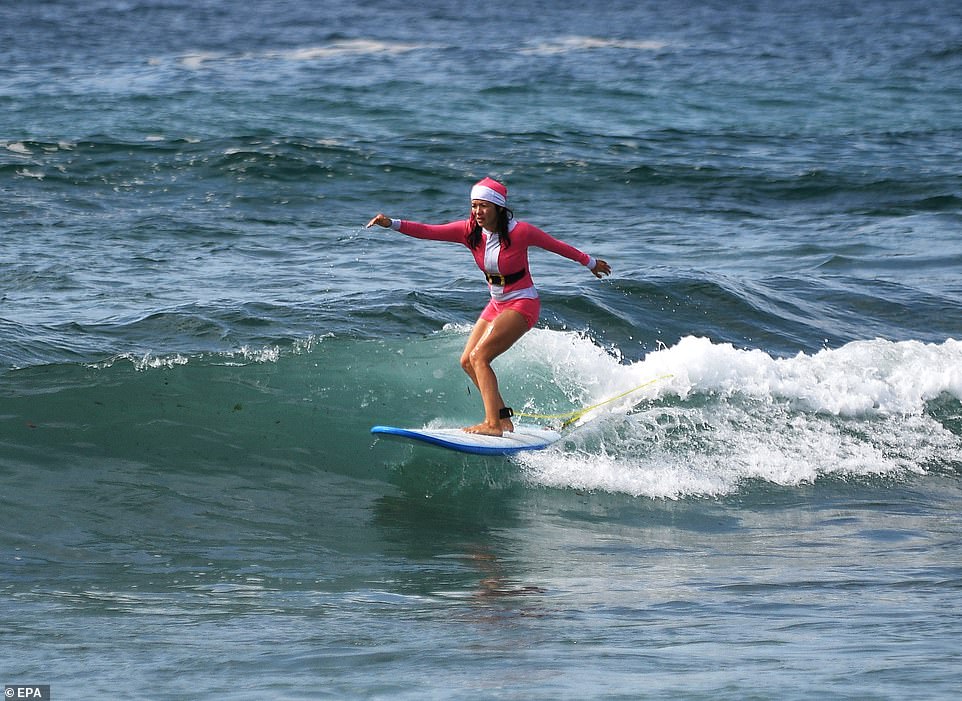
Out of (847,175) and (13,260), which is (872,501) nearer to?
(13,260)

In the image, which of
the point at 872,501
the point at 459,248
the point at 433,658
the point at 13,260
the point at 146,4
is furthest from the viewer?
the point at 146,4

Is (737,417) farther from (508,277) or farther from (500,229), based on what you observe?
(500,229)

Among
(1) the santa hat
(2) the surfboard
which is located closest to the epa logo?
(2) the surfboard

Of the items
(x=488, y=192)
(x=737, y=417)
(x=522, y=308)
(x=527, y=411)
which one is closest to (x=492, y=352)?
(x=522, y=308)

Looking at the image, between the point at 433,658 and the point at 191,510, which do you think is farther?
the point at 191,510

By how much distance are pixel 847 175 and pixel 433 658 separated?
1807 centimetres

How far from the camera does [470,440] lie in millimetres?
9086

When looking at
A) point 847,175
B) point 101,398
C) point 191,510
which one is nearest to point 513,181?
point 847,175

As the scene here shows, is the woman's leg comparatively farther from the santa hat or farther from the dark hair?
the santa hat

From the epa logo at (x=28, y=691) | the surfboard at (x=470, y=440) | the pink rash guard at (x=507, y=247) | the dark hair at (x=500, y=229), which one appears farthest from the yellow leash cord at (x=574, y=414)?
the epa logo at (x=28, y=691)

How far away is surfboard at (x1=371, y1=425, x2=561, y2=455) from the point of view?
29.3ft

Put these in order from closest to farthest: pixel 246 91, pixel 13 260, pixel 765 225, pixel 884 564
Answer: pixel 884 564 < pixel 13 260 < pixel 765 225 < pixel 246 91

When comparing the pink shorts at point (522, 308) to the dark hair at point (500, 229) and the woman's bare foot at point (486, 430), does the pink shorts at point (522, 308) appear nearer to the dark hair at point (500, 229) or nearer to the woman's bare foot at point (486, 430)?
the dark hair at point (500, 229)

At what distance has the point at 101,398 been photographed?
10305mm
